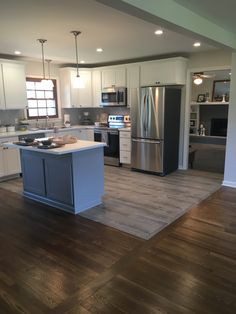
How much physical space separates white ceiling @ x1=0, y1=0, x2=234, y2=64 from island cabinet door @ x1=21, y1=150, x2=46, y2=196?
1.80 meters

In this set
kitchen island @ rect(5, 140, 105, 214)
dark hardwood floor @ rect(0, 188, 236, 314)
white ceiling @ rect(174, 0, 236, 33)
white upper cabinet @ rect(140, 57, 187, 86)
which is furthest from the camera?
white upper cabinet @ rect(140, 57, 187, 86)

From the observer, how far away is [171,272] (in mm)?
2412

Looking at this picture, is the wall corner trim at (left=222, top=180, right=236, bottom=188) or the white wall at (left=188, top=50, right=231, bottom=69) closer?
the wall corner trim at (left=222, top=180, right=236, bottom=188)

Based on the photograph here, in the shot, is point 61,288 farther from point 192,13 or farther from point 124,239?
point 192,13

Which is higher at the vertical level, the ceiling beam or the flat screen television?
the ceiling beam

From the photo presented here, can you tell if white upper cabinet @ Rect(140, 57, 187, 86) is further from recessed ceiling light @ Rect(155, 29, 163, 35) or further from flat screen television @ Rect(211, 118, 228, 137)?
flat screen television @ Rect(211, 118, 228, 137)

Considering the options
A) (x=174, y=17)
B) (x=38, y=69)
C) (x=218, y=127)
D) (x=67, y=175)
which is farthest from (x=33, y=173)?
(x=218, y=127)

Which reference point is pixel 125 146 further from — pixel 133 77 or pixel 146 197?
pixel 146 197

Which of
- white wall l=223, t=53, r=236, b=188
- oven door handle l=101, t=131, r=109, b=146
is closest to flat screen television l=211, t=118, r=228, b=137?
oven door handle l=101, t=131, r=109, b=146

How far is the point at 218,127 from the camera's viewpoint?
31.0ft

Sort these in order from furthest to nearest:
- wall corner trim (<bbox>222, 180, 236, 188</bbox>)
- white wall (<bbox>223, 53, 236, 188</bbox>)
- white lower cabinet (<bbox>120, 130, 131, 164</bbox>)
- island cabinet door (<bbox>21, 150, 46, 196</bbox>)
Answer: white lower cabinet (<bbox>120, 130, 131, 164</bbox>) → wall corner trim (<bbox>222, 180, 236, 188</bbox>) → white wall (<bbox>223, 53, 236, 188</bbox>) → island cabinet door (<bbox>21, 150, 46, 196</bbox>)

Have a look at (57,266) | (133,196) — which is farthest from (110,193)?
(57,266)

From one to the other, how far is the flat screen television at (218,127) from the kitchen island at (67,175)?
670 cm

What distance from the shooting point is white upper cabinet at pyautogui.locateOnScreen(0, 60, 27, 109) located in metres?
5.36
